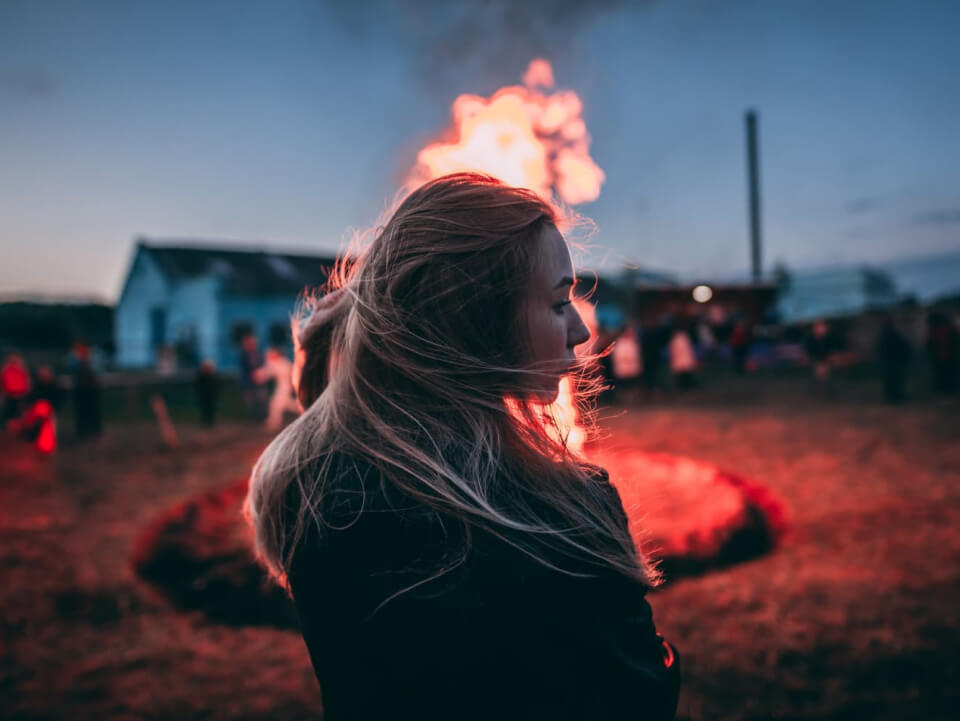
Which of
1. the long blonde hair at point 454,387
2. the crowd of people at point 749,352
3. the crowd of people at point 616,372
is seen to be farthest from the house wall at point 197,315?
the long blonde hair at point 454,387

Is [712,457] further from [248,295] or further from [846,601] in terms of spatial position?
[248,295]

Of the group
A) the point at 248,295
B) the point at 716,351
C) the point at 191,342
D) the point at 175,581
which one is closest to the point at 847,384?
the point at 716,351

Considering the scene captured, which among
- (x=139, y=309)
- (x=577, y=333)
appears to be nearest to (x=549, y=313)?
(x=577, y=333)

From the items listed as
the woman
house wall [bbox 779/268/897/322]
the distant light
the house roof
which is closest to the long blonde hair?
the woman

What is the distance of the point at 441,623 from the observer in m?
0.95

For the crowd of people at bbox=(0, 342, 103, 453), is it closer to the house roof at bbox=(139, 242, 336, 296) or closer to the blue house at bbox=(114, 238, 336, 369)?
the blue house at bbox=(114, 238, 336, 369)

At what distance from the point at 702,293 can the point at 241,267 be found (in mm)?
21993

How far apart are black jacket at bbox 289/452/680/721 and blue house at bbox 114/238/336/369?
2673 centimetres

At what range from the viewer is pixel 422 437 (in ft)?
3.70

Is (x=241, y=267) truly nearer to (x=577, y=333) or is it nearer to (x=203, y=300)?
(x=203, y=300)

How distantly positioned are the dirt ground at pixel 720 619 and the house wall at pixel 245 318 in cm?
1996

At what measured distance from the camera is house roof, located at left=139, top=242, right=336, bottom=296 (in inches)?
1169

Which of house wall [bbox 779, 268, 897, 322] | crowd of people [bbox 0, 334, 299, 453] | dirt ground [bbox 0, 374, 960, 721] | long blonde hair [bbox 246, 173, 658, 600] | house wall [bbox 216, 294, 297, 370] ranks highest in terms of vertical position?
house wall [bbox 779, 268, 897, 322]

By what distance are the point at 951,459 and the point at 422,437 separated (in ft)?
31.3
